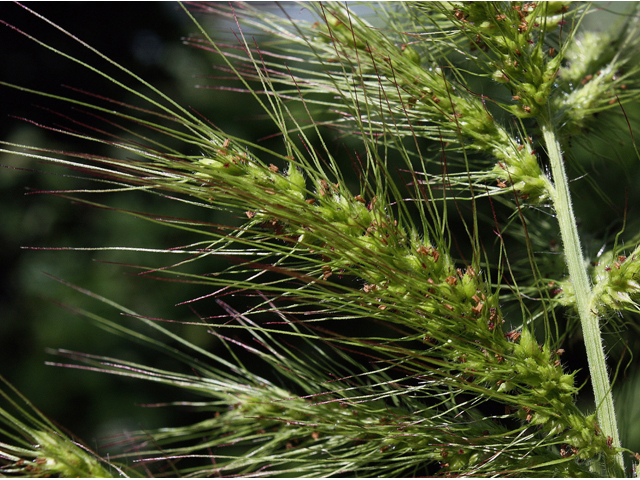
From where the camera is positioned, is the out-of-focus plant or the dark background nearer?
the out-of-focus plant

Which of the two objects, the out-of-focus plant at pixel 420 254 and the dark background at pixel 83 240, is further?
the dark background at pixel 83 240

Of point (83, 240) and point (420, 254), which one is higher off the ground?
→ point (420, 254)

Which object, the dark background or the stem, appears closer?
the stem

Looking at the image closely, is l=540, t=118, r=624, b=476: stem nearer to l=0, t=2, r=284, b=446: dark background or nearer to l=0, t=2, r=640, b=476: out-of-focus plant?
l=0, t=2, r=640, b=476: out-of-focus plant

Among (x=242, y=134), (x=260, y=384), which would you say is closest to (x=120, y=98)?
(x=242, y=134)

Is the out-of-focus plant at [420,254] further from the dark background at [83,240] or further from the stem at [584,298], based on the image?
the dark background at [83,240]

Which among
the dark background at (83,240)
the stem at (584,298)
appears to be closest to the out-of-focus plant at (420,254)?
the stem at (584,298)

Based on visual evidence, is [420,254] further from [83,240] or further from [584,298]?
[83,240]

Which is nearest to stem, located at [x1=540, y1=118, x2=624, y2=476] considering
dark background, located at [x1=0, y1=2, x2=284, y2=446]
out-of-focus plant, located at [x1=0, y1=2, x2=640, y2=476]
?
out-of-focus plant, located at [x1=0, y1=2, x2=640, y2=476]

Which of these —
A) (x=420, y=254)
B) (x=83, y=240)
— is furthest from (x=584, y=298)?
(x=83, y=240)
